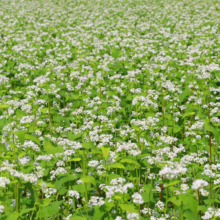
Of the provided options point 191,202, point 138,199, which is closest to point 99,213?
point 138,199

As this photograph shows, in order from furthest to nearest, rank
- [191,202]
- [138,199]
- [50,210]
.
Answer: [50,210]
[138,199]
[191,202]

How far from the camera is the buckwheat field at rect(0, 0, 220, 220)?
315 centimetres

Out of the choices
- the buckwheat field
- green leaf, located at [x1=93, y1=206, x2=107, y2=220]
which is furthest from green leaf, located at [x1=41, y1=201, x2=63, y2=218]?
green leaf, located at [x1=93, y1=206, x2=107, y2=220]

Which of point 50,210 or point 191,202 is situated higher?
point 191,202

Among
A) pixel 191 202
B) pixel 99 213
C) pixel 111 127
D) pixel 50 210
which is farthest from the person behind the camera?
pixel 111 127

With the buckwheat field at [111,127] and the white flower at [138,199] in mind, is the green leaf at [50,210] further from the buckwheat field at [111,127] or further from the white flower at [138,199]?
the white flower at [138,199]

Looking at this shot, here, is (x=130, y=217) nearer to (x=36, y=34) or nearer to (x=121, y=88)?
→ (x=121, y=88)

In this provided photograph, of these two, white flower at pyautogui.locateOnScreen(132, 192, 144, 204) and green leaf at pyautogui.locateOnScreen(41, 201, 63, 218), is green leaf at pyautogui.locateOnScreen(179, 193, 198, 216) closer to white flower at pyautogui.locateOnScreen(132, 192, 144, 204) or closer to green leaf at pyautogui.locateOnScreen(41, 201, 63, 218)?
white flower at pyautogui.locateOnScreen(132, 192, 144, 204)

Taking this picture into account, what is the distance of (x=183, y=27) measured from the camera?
14.0 meters

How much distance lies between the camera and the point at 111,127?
16.3ft

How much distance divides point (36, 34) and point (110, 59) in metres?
6.22

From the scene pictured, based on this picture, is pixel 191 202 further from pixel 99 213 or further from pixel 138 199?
pixel 99 213

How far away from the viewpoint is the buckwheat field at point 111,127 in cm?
315

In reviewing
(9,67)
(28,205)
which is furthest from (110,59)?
(28,205)
